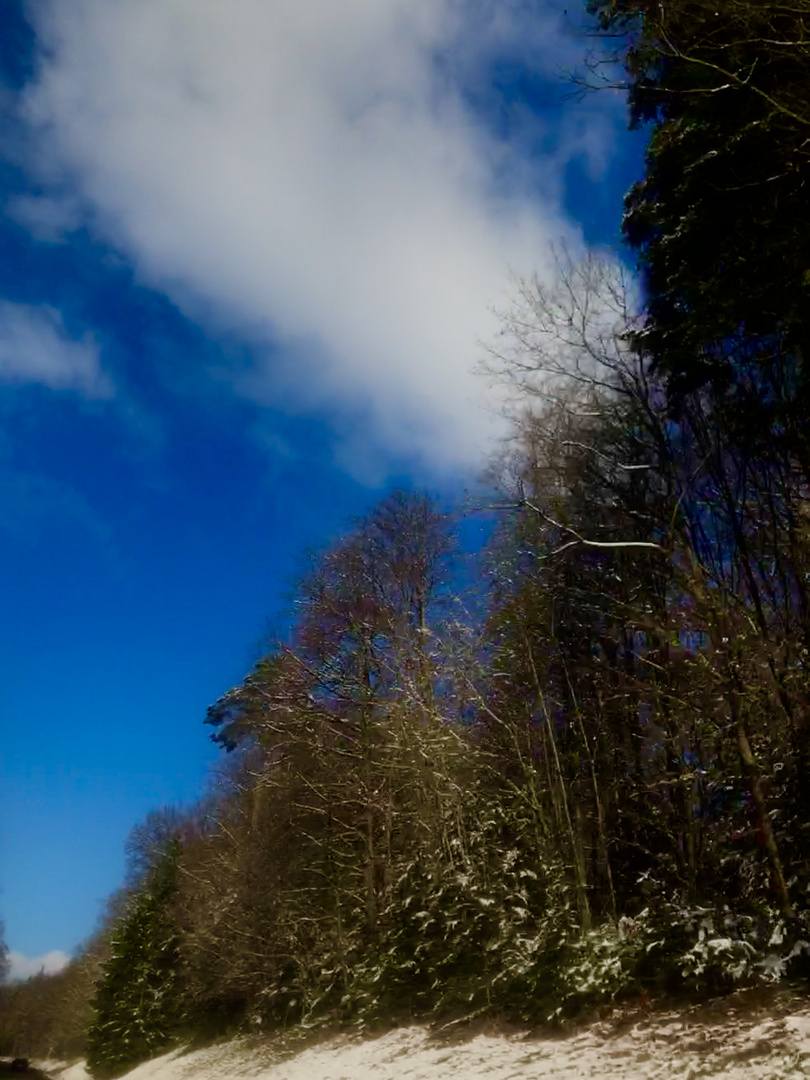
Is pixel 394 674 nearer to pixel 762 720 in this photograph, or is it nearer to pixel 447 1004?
pixel 447 1004

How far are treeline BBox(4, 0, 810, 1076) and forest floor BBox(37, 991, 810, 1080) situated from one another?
0.42 meters

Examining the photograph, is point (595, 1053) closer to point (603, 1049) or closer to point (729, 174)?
point (603, 1049)

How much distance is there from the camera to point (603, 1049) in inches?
325

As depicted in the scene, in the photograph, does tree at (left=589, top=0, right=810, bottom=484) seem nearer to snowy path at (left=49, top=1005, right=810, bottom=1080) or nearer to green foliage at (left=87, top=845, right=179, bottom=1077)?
snowy path at (left=49, top=1005, right=810, bottom=1080)

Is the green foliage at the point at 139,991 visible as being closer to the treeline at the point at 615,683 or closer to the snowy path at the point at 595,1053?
the treeline at the point at 615,683

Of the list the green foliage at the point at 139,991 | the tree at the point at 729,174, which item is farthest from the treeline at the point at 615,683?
the green foliage at the point at 139,991

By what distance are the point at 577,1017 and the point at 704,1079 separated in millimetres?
3101

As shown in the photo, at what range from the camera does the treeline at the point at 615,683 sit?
832cm

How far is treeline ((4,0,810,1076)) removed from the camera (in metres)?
8.32

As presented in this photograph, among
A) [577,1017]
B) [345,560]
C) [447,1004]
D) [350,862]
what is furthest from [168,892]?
[577,1017]

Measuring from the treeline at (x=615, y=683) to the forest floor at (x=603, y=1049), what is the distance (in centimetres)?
42

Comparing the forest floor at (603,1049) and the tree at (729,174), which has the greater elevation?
the tree at (729,174)

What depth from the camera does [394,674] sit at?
16016 mm

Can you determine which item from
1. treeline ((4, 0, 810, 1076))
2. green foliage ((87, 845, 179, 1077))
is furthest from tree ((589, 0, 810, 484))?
green foliage ((87, 845, 179, 1077))
